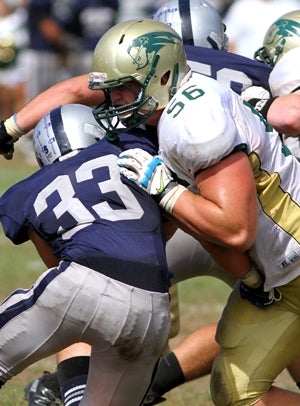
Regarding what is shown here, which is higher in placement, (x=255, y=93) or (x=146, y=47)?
(x=146, y=47)

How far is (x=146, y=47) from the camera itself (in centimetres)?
402

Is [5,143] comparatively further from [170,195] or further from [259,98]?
[170,195]

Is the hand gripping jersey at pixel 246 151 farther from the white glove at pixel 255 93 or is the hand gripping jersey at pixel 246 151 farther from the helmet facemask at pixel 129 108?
the white glove at pixel 255 93

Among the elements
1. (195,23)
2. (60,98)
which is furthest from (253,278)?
(195,23)

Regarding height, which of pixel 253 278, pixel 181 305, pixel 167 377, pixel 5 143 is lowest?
pixel 181 305

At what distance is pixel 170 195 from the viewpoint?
3859 millimetres

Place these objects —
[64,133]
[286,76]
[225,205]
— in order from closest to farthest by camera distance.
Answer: [225,205]
[64,133]
[286,76]

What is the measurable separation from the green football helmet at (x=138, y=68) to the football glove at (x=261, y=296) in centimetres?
78

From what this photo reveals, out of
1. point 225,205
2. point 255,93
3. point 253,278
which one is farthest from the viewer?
point 255,93

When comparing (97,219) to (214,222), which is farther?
(97,219)

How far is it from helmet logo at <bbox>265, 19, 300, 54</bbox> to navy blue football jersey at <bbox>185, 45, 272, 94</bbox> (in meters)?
0.18

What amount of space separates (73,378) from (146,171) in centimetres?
95

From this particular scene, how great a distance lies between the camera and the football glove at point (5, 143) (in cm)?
491

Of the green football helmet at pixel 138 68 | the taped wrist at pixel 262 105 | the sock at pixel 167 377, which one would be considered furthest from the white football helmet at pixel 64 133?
the sock at pixel 167 377
